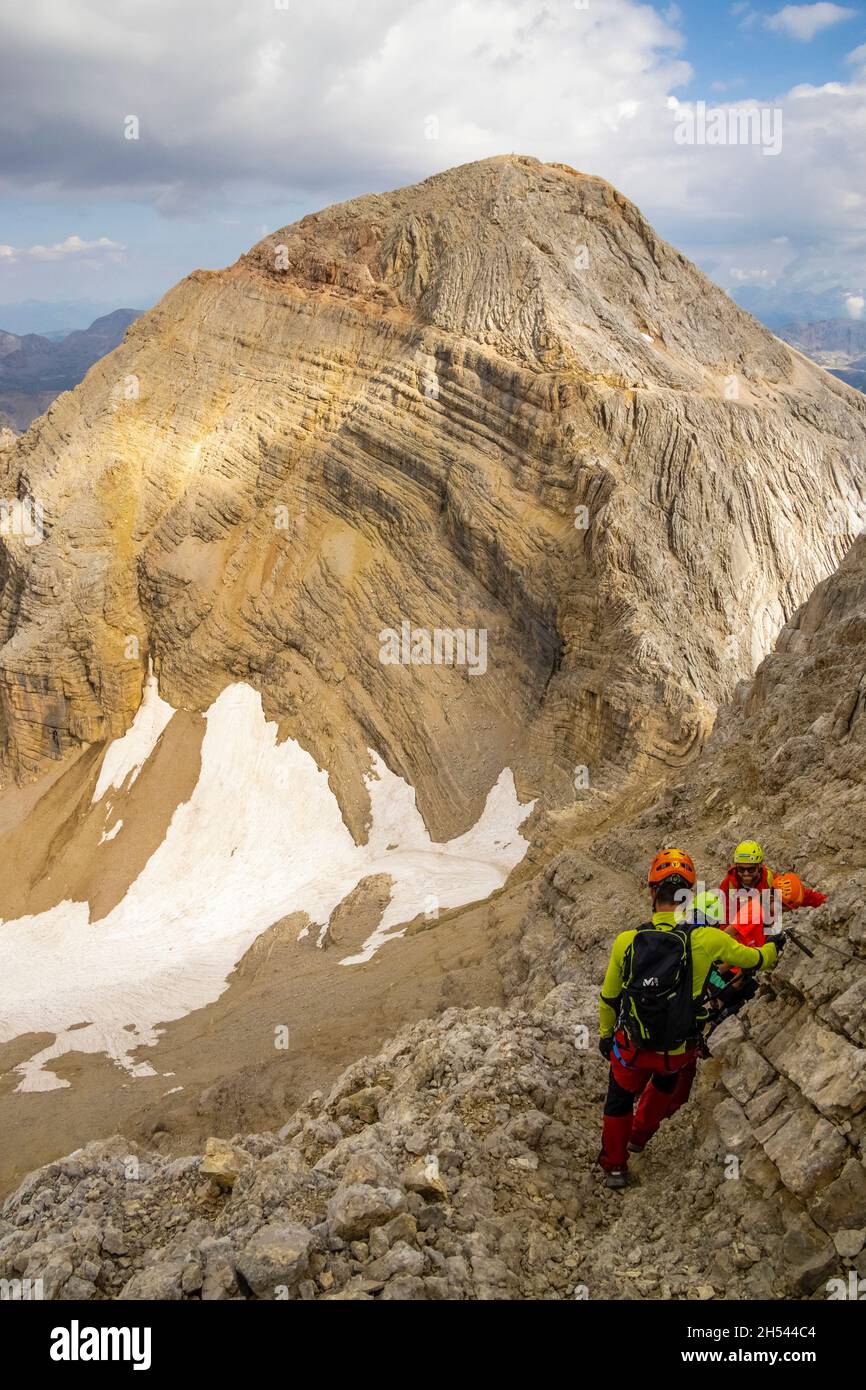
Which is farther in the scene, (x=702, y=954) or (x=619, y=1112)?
(x=619, y=1112)

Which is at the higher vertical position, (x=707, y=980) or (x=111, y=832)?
(x=707, y=980)

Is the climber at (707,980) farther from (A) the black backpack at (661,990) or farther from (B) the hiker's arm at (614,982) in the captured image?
(B) the hiker's arm at (614,982)

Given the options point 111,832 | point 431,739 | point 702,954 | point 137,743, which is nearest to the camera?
point 702,954

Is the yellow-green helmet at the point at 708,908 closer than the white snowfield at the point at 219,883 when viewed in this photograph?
Yes

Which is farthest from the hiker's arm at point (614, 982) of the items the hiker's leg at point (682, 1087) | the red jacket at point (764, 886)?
the red jacket at point (764, 886)

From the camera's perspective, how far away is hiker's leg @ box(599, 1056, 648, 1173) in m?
6.53

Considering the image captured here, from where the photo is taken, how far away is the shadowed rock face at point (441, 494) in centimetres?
3138

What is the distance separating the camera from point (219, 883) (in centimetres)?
3312

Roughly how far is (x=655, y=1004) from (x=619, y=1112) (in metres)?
1.05

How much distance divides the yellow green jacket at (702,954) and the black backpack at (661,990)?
8 centimetres
